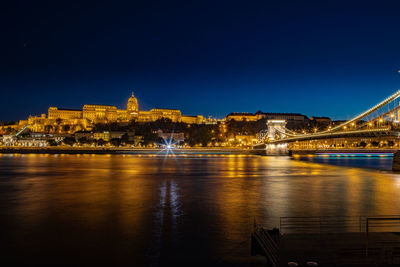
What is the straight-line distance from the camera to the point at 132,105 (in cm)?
19550

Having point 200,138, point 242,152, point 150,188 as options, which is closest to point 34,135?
point 200,138

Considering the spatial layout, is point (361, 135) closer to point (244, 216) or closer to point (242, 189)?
point (242, 189)

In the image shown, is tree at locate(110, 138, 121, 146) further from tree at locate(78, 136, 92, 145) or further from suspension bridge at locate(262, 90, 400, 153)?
suspension bridge at locate(262, 90, 400, 153)

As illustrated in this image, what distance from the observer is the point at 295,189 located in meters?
26.2

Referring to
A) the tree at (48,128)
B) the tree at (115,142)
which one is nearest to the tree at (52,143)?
the tree at (115,142)

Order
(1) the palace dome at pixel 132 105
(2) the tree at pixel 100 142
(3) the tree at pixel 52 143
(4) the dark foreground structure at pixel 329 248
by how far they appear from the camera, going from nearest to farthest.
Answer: (4) the dark foreground structure at pixel 329 248
(3) the tree at pixel 52 143
(2) the tree at pixel 100 142
(1) the palace dome at pixel 132 105

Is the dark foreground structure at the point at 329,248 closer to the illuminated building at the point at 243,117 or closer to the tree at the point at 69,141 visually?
the tree at the point at 69,141

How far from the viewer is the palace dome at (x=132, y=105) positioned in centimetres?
19438

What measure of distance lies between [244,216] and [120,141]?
133159mm

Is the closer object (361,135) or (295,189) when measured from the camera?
(295,189)

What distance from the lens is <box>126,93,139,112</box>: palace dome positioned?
194375 millimetres

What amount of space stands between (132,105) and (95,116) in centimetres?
2022

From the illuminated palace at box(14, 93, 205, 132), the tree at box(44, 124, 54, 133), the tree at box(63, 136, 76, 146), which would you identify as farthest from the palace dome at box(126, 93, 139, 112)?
the tree at box(63, 136, 76, 146)

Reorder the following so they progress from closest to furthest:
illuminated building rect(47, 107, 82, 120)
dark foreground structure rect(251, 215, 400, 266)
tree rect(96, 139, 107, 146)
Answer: dark foreground structure rect(251, 215, 400, 266) → tree rect(96, 139, 107, 146) → illuminated building rect(47, 107, 82, 120)
